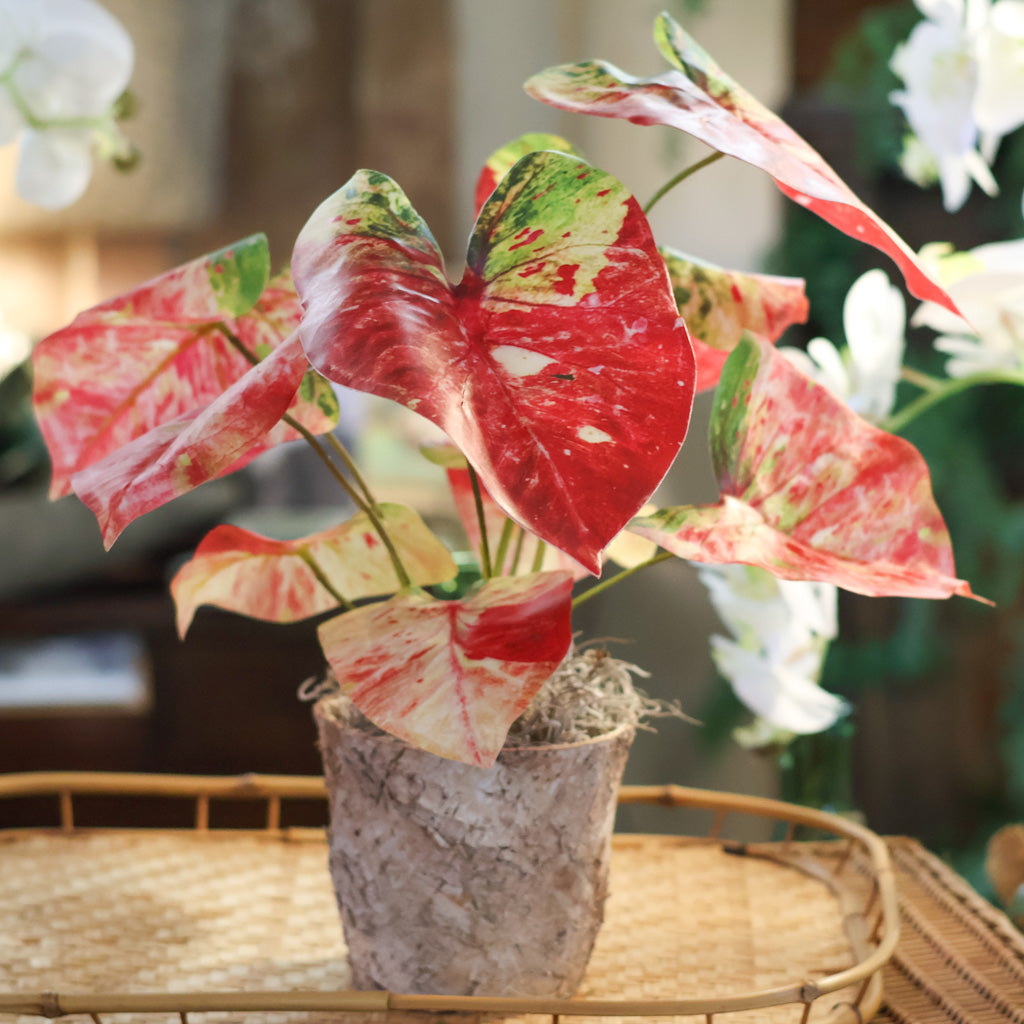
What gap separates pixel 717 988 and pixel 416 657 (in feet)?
0.75

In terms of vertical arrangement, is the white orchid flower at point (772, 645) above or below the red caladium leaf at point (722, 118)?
below

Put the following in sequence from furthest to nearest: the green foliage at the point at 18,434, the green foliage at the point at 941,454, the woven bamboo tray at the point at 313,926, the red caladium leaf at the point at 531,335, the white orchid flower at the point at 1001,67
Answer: the green foliage at the point at 18,434
the green foliage at the point at 941,454
the white orchid flower at the point at 1001,67
the woven bamboo tray at the point at 313,926
the red caladium leaf at the point at 531,335

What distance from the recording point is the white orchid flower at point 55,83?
530 mm

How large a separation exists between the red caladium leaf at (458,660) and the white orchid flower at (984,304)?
0.76 feet

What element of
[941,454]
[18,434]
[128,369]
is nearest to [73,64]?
[128,369]

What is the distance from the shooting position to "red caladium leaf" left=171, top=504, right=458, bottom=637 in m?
0.43

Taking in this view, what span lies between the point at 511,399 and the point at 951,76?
34 cm

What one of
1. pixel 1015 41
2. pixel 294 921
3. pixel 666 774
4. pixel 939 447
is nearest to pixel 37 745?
pixel 666 774

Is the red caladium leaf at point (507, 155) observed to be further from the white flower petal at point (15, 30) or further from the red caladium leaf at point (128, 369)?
the white flower petal at point (15, 30)

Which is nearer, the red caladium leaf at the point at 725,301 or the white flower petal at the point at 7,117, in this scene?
the red caladium leaf at the point at 725,301

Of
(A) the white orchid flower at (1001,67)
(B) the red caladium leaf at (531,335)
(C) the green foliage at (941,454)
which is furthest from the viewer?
(C) the green foliage at (941,454)

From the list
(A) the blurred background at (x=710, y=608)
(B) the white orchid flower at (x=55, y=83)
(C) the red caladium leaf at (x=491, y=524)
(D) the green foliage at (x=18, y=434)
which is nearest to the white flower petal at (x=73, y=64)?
(B) the white orchid flower at (x=55, y=83)

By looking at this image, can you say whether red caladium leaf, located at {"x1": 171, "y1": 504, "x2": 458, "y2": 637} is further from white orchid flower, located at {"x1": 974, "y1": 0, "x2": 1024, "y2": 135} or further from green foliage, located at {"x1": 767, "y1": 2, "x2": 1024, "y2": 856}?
green foliage, located at {"x1": 767, "y1": 2, "x2": 1024, "y2": 856}

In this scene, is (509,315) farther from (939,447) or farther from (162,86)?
(162,86)
